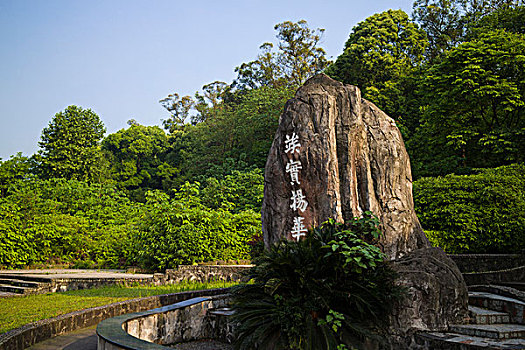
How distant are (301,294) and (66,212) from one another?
16.0 meters

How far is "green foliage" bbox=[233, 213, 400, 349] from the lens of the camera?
4848mm

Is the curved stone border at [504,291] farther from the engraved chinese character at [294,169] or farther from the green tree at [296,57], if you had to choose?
the green tree at [296,57]

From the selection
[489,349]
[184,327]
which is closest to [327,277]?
[489,349]

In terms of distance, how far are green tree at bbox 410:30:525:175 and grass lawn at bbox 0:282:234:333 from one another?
12.6 metres

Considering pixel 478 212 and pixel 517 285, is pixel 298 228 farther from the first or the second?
pixel 478 212

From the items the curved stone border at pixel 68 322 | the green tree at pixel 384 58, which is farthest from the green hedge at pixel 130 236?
the green tree at pixel 384 58

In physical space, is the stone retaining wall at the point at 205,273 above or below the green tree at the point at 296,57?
below

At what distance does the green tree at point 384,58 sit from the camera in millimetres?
21641

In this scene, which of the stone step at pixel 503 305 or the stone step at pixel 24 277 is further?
the stone step at pixel 24 277

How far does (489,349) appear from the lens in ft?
14.8

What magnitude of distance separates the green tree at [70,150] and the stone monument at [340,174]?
22.0m

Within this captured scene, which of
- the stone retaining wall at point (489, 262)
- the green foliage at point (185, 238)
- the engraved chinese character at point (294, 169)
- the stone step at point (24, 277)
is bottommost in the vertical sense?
the stone step at point (24, 277)

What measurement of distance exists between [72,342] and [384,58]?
20855 mm

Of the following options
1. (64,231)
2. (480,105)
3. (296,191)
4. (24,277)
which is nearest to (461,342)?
(296,191)
